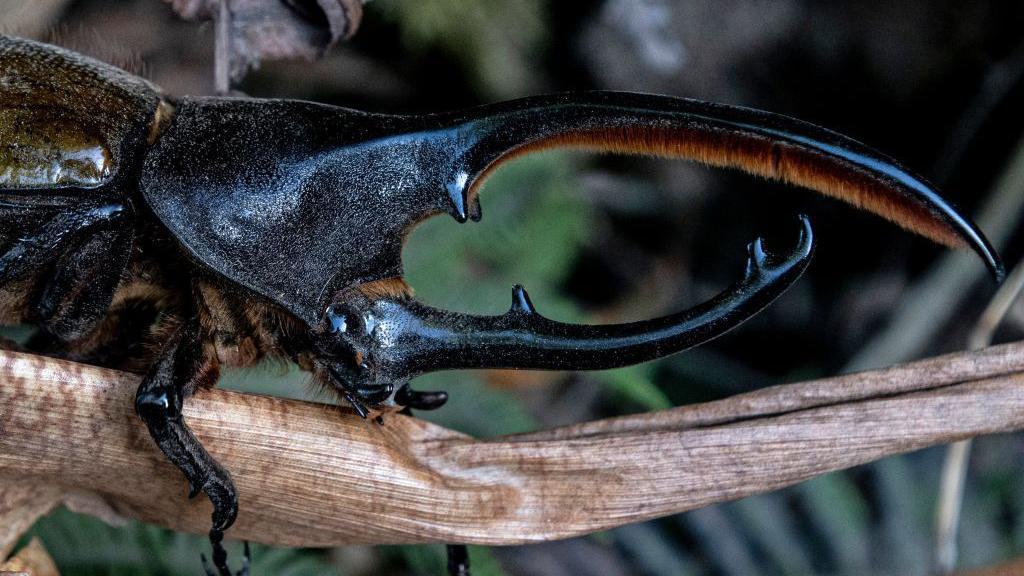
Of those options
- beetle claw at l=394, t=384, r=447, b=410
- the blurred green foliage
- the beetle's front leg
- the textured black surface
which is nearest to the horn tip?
the textured black surface

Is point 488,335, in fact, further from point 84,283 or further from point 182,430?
point 84,283

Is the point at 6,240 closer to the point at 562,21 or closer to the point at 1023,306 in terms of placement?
the point at 1023,306

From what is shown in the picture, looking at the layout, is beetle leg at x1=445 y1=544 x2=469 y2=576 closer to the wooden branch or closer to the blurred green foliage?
the wooden branch

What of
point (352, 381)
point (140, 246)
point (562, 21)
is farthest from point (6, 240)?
point (562, 21)

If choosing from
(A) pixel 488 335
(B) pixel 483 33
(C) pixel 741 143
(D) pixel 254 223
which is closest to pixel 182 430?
(D) pixel 254 223

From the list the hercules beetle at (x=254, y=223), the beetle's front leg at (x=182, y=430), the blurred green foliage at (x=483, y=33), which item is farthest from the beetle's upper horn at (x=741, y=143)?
the blurred green foliage at (x=483, y=33)

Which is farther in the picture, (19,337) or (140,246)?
(19,337)

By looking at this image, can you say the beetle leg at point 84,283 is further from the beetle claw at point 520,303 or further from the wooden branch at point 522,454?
the beetle claw at point 520,303
